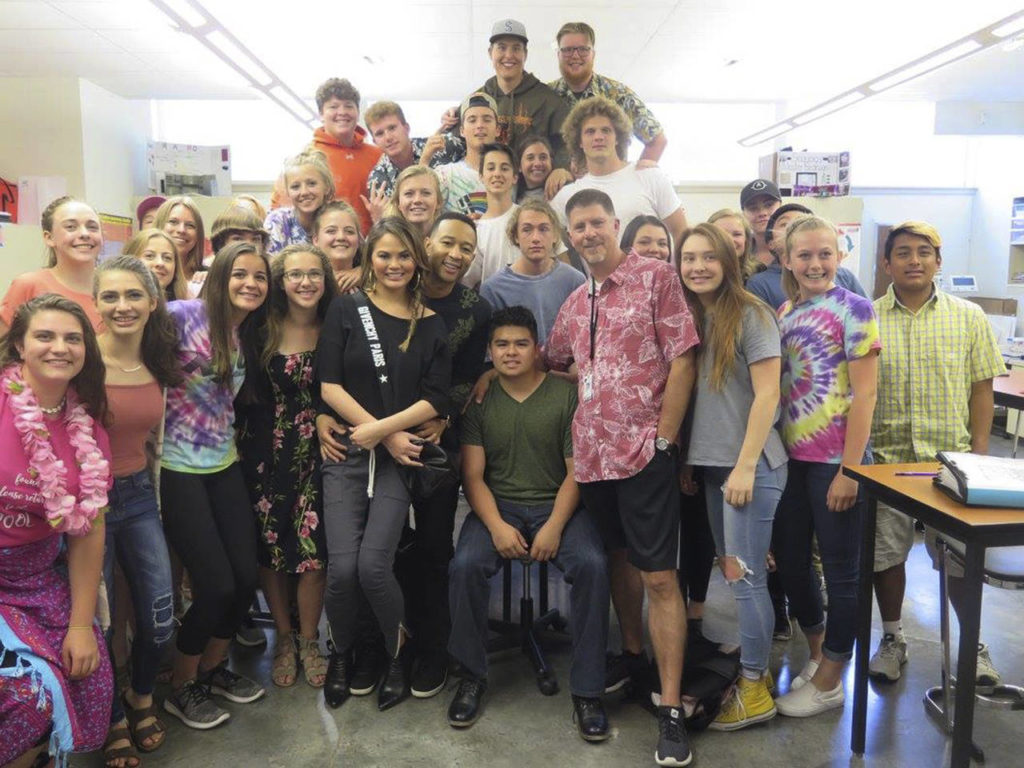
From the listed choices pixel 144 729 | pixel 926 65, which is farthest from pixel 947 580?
pixel 926 65

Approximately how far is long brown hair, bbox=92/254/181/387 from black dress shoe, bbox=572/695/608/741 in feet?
5.50

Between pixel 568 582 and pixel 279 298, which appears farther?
pixel 279 298

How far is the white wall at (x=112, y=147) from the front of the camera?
6.82 m

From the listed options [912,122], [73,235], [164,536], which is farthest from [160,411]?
[912,122]

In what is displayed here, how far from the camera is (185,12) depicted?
5.22 metres

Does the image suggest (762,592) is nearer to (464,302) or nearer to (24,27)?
(464,302)

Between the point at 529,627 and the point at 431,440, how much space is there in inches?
36.3

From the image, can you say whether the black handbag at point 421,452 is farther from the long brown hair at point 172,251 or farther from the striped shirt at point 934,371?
the striped shirt at point 934,371

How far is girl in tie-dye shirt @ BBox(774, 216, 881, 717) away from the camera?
220 centimetres

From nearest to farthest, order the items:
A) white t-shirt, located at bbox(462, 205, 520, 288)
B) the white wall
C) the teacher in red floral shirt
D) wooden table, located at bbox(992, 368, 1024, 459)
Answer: the teacher in red floral shirt, white t-shirt, located at bbox(462, 205, 520, 288), wooden table, located at bbox(992, 368, 1024, 459), the white wall

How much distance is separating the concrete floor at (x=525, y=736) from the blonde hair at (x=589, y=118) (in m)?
2.23

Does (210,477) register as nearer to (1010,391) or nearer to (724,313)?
(724,313)

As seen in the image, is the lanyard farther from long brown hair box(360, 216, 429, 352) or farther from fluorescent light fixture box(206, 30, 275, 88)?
fluorescent light fixture box(206, 30, 275, 88)

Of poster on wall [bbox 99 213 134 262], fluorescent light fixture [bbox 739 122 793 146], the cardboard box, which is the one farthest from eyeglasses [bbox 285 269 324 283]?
fluorescent light fixture [bbox 739 122 793 146]
